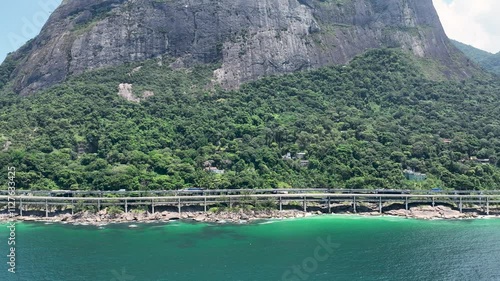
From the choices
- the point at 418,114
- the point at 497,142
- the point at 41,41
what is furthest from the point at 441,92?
the point at 41,41

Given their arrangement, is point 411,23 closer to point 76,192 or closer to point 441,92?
point 441,92

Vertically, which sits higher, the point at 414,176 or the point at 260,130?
the point at 260,130

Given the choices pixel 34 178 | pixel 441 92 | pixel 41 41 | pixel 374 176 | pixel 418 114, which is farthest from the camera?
pixel 41 41

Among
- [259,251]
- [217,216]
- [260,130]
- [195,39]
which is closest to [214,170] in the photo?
[217,216]

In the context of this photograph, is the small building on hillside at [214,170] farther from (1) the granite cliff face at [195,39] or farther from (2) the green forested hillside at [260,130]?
(1) the granite cliff face at [195,39]

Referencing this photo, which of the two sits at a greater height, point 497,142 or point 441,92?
point 441,92

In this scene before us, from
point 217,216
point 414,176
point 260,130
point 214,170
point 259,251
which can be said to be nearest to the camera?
point 259,251

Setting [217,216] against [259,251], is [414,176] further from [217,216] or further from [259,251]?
[259,251]
